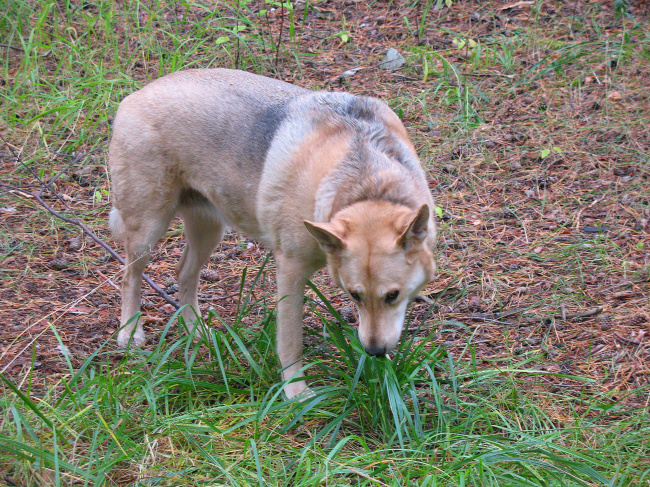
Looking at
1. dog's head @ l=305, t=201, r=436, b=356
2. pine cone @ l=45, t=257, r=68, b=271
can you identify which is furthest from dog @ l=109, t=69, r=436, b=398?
pine cone @ l=45, t=257, r=68, b=271

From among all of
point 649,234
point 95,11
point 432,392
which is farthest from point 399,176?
point 95,11

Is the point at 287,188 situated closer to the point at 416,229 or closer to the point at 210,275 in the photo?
the point at 416,229

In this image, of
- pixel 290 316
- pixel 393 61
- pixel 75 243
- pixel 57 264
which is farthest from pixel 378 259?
pixel 393 61

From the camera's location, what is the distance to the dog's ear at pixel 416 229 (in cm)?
272

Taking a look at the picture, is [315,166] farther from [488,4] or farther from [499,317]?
[488,4]

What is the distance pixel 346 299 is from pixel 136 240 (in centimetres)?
149

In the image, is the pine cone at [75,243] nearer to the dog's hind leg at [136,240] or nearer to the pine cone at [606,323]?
the dog's hind leg at [136,240]

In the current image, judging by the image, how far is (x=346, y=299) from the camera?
442cm

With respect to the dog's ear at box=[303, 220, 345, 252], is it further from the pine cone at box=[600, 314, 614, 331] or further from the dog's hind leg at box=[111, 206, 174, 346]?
the pine cone at box=[600, 314, 614, 331]

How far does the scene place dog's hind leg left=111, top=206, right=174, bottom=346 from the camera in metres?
3.87

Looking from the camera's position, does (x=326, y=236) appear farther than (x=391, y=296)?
No

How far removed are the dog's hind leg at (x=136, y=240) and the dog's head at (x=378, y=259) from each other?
1.39 metres

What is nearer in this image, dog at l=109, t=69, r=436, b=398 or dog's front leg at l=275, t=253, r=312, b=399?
dog at l=109, t=69, r=436, b=398

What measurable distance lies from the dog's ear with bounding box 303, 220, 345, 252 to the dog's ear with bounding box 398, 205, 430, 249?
0.93 feet
